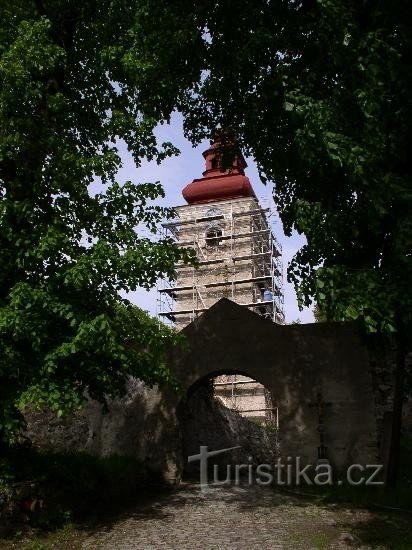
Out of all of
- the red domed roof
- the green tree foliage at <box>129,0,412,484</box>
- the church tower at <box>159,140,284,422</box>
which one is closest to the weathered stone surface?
the green tree foliage at <box>129,0,412,484</box>

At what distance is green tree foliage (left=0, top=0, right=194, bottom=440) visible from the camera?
7.30 m

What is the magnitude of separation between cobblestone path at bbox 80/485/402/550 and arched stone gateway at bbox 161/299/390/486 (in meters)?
1.61

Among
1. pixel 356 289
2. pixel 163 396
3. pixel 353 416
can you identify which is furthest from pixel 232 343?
pixel 356 289

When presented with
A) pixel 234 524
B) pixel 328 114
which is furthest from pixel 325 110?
pixel 234 524

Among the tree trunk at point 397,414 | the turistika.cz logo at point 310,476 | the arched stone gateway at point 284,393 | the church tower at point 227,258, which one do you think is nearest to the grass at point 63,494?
the arched stone gateway at point 284,393

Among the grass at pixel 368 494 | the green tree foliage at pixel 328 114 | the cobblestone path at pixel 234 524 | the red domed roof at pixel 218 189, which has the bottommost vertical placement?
the cobblestone path at pixel 234 524

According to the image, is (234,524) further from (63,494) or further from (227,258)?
(227,258)

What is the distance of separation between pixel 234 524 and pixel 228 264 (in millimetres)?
34416

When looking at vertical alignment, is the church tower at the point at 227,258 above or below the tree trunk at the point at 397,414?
above

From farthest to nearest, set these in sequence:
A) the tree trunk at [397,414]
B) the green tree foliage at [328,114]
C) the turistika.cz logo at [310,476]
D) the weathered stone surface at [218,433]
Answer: the weathered stone surface at [218,433]
the turistika.cz logo at [310,476]
the tree trunk at [397,414]
the green tree foliage at [328,114]

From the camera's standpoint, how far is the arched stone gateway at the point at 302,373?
11.2 meters

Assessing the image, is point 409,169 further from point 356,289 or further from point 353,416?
point 353,416

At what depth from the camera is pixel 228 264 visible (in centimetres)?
4231

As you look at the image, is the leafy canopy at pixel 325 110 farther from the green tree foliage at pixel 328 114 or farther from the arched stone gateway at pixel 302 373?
the arched stone gateway at pixel 302 373
